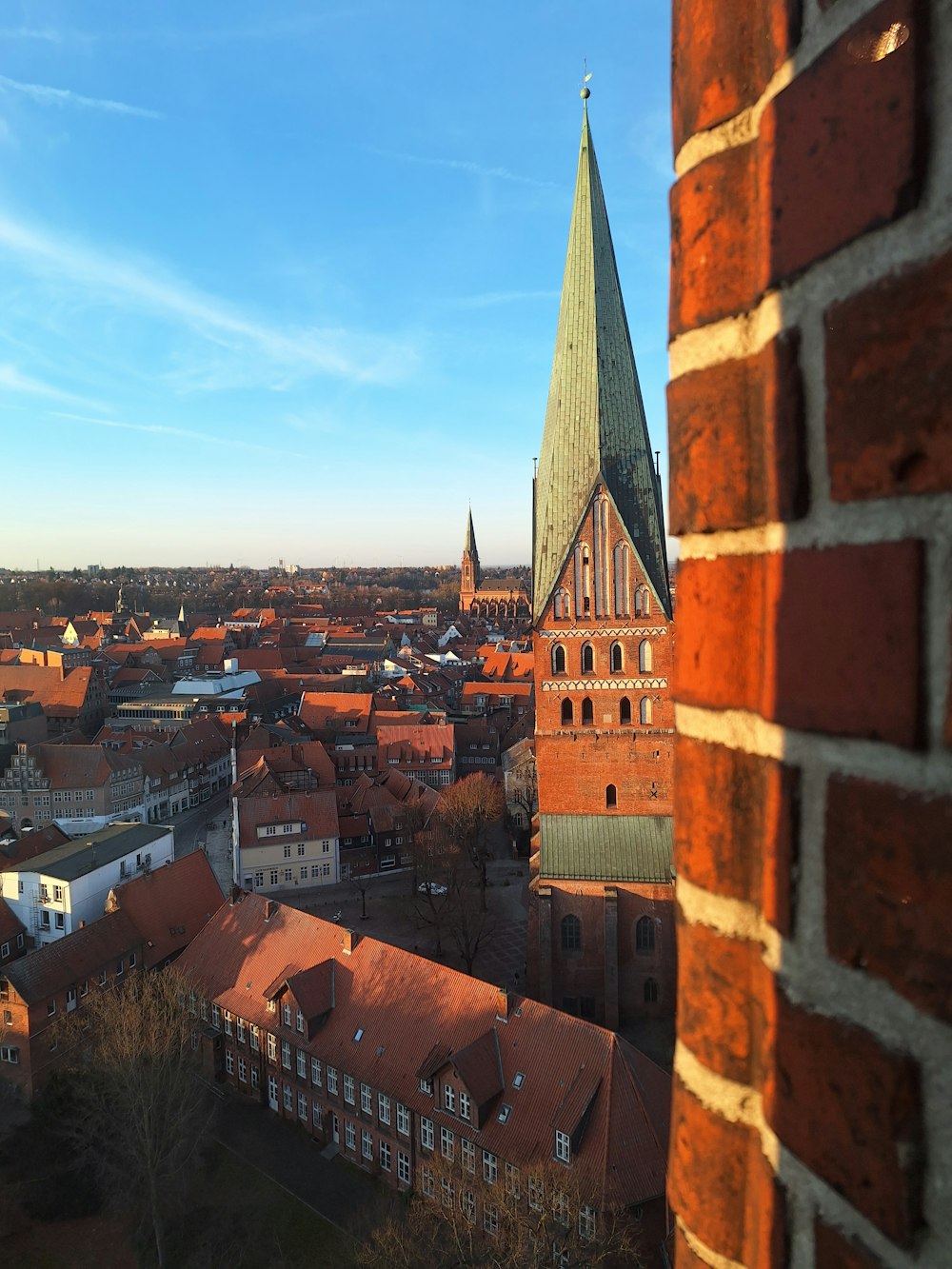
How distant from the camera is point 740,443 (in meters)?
1.40

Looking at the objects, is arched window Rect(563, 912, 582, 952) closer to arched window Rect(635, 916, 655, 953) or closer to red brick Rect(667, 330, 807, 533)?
arched window Rect(635, 916, 655, 953)

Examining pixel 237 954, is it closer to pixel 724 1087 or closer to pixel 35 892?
pixel 35 892

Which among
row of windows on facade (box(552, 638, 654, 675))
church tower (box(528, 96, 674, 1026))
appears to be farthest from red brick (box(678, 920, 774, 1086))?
row of windows on facade (box(552, 638, 654, 675))

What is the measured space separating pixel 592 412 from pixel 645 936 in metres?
15.4

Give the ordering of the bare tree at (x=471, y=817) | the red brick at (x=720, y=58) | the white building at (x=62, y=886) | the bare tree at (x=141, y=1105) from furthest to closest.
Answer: the bare tree at (x=471, y=817) < the white building at (x=62, y=886) < the bare tree at (x=141, y=1105) < the red brick at (x=720, y=58)

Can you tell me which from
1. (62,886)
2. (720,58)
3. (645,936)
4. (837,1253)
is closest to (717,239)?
(720,58)

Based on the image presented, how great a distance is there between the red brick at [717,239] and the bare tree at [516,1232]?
15.0 m

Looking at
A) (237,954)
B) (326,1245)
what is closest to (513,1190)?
(326,1245)

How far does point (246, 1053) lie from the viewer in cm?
2375

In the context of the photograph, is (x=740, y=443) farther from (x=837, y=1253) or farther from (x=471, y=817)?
(x=471, y=817)

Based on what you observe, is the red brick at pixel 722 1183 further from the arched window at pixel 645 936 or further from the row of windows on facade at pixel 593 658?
the arched window at pixel 645 936

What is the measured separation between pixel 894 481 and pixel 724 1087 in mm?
1159

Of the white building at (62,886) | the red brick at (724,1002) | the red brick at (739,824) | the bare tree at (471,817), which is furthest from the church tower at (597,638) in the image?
the red brick at (739,824)

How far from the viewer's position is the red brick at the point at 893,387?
990mm
